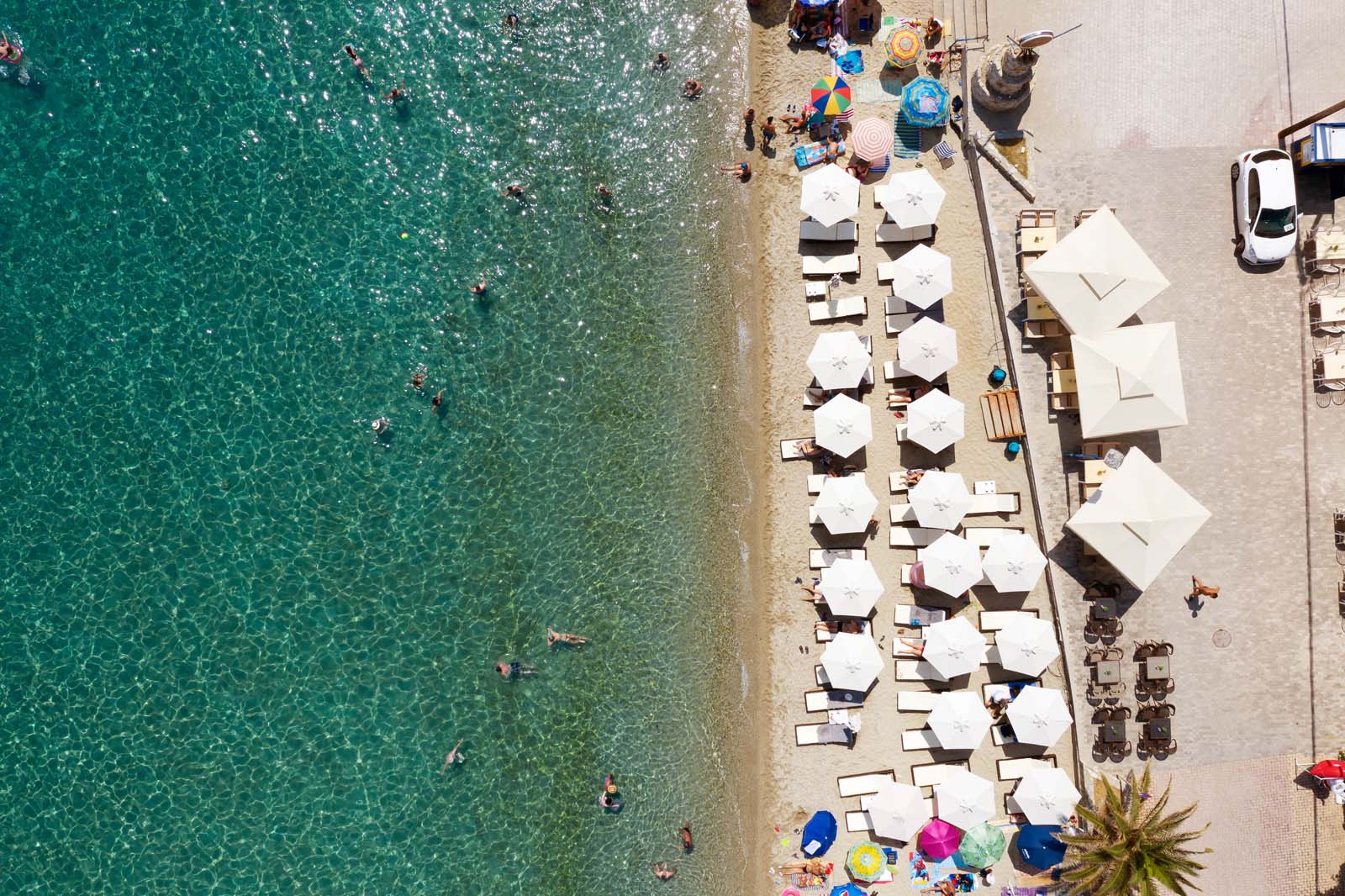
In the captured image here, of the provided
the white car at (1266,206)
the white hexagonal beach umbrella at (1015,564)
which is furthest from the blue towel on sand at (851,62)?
the white hexagonal beach umbrella at (1015,564)

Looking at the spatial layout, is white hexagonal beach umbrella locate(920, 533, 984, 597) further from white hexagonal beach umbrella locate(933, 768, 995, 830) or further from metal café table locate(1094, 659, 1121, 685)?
white hexagonal beach umbrella locate(933, 768, 995, 830)

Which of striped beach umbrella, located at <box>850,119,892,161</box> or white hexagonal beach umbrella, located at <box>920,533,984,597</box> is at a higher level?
striped beach umbrella, located at <box>850,119,892,161</box>

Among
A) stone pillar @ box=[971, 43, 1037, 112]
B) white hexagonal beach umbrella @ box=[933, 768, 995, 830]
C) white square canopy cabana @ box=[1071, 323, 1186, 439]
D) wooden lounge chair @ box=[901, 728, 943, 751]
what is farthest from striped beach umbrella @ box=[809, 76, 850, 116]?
white hexagonal beach umbrella @ box=[933, 768, 995, 830]

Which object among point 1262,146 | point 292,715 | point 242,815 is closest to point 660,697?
point 292,715

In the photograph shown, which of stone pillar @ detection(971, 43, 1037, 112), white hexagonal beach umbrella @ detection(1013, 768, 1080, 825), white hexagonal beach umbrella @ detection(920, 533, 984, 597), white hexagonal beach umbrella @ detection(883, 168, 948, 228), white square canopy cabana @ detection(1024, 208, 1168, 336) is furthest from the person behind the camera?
white hexagonal beach umbrella @ detection(1013, 768, 1080, 825)

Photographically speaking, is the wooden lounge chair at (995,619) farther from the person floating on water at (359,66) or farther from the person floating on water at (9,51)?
the person floating on water at (9,51)

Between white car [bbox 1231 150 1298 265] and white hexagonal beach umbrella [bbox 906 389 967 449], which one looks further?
white car [bbox 1231 150 1298 265]

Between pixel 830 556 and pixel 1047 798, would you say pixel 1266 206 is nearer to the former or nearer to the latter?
pixel 830 556

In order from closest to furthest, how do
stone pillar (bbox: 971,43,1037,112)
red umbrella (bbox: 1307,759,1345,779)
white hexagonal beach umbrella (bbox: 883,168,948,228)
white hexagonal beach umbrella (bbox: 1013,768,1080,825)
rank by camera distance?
stone pillar (bbox: 971,43,1037,112)
white hexagonal beach umbrella (bbox: 883,168,948,228)
white hexagonal beach umbrella (bbox: 1013,768,1080,825)
red umbrella (bbox: 1307,759,1345,779)

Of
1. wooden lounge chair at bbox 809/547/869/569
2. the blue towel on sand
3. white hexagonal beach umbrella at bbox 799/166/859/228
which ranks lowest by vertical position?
wooden lounge chair at bbox 809/547/869/569
